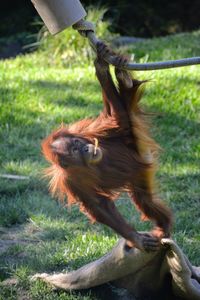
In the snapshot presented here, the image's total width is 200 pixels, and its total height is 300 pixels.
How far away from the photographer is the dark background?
10.5 m

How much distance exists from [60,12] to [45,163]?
230 centimetres

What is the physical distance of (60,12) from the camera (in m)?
2.58

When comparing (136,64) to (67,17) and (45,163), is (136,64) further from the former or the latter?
(45,163)

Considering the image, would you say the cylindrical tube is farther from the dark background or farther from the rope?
the dark background

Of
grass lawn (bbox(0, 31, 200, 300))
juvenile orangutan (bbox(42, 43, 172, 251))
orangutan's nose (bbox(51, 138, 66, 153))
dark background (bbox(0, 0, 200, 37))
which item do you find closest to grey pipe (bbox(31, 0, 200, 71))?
juvenile orangutan (bbox(42, 43, 172, 251))

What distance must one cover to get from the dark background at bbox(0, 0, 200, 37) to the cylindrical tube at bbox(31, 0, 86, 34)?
25.8ft

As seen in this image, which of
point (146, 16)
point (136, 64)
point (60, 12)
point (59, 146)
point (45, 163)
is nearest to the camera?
point (136, 64)

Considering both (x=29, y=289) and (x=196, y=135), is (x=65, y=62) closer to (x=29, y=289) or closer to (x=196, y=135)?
(x=196, y=135)

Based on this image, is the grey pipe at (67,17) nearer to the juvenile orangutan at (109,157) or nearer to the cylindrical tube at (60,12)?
the cylindrical tube at (60,12)

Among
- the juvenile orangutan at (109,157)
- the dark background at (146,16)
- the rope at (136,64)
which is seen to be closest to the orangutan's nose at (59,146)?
the juvenile orangutan at (109,157)

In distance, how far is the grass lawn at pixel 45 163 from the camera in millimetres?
3461

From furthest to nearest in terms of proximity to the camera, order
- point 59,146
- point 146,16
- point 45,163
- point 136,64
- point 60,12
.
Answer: point 146,16, point 45,163, point 59,146, point 60,12, point 136,64

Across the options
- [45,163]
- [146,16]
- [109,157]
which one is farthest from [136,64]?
[146,16]

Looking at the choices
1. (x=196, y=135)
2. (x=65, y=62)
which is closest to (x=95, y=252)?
(x=196, y=135)
